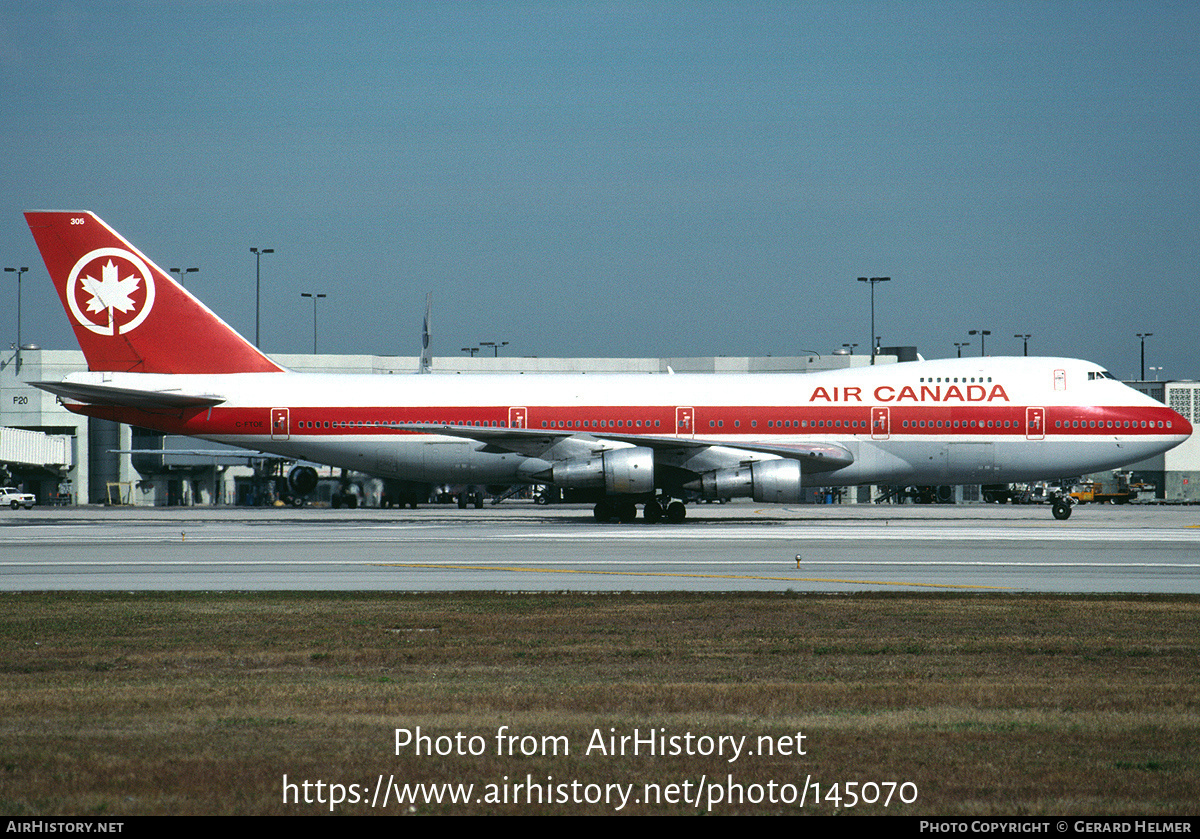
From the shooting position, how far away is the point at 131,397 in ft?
133

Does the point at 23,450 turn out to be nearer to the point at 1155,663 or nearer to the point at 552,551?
the point at 552,551

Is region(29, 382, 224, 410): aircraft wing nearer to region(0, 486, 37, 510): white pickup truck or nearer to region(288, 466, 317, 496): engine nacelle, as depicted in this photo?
region(288, 466, 317, 496): engine nacelle

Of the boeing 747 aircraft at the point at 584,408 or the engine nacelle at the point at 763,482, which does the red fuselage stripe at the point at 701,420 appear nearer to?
the boeing 747 aircraft at the point at 584,408

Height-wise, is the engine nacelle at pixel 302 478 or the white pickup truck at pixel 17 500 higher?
the engine nacelle at pixel 302 478

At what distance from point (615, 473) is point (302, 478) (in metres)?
32.1

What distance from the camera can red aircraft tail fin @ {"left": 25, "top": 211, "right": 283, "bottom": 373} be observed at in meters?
41.4

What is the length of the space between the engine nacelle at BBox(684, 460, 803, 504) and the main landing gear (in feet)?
7.61

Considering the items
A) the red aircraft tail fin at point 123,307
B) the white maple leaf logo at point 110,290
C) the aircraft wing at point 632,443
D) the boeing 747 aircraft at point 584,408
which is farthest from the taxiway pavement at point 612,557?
the white maple leaf logo at point 110,290

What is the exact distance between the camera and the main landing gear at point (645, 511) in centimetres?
4091

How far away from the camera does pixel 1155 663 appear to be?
11.9m

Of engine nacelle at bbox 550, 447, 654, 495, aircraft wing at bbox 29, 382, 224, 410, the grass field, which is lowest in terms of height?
the grass field

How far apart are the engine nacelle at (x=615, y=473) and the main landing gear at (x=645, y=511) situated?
1816 millimetres

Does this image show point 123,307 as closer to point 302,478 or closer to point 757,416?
point 757,416

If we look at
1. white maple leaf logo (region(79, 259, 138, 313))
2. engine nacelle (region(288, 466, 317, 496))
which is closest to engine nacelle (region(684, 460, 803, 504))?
white maple leaf logo (region(79, 259, 138, 313))
